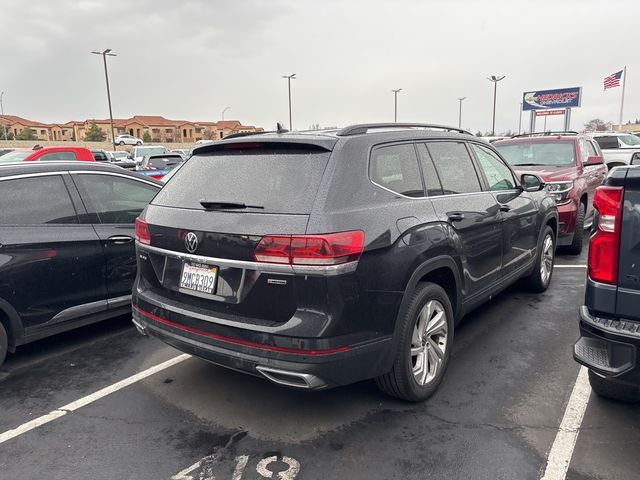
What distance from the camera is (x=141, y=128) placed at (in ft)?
325

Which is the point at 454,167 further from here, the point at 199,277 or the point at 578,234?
the point at 578,234

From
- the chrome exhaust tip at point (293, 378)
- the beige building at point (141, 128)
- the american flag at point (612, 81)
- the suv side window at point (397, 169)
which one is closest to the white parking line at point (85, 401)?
the chrome exhaust tip at point (293, 378)

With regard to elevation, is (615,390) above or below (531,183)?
below

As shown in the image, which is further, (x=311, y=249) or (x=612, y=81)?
(x=612, y=81)

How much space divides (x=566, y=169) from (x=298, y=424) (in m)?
6.20

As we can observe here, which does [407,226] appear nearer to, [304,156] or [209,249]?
[304,156]

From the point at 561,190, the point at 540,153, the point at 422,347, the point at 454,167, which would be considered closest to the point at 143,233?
the point at 422,347

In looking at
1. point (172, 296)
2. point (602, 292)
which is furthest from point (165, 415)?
point (602, 292)

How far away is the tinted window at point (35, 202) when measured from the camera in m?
3.88

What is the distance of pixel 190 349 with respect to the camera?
303cm

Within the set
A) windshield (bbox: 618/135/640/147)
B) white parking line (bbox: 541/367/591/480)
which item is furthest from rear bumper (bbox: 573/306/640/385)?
windshield (bbox: 618/135/640/147)

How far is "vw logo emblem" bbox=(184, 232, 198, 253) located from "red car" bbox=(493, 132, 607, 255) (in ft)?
18.3

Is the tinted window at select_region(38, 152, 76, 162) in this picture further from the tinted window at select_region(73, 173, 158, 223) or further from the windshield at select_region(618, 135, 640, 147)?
the windshield at select_region(618, 135, 640, 147)

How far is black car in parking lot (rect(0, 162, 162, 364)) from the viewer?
3.80 m
